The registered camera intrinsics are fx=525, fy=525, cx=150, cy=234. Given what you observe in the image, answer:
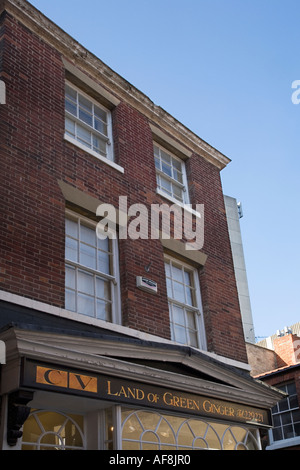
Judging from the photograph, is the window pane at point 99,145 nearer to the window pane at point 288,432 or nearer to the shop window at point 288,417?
the shop window at point 288,417

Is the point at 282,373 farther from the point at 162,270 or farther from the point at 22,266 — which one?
the point at 22,266

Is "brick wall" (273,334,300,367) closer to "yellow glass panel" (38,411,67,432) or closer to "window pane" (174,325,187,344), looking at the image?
"window pane" (174,325,187,344)

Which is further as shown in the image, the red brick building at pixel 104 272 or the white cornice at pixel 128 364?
the red brick building at pixel 104 272

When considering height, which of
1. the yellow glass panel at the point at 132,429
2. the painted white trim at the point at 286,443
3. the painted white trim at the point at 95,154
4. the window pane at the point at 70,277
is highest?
the painted white trim at the point at 95,154

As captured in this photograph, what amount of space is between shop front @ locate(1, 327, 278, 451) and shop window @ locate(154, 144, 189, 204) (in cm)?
433

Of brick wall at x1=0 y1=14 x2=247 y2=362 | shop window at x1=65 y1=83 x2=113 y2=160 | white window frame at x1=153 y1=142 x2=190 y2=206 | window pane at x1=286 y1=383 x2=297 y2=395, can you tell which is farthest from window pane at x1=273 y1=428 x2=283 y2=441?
shop window at x1=65 y1=83 x2=113 y2=160

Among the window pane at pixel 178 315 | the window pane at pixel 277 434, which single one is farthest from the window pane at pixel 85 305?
the window pane at pixel 277 434

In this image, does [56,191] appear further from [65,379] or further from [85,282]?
[65,379]

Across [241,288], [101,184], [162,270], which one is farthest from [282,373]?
[241,288]

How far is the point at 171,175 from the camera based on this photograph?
12461 mm

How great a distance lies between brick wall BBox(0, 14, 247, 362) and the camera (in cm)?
797

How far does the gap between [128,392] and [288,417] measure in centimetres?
1312

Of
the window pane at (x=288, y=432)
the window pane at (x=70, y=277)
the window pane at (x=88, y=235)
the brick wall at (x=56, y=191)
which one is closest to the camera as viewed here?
the brick wall at (x=56, y=191)

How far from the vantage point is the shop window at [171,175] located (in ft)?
39.4
